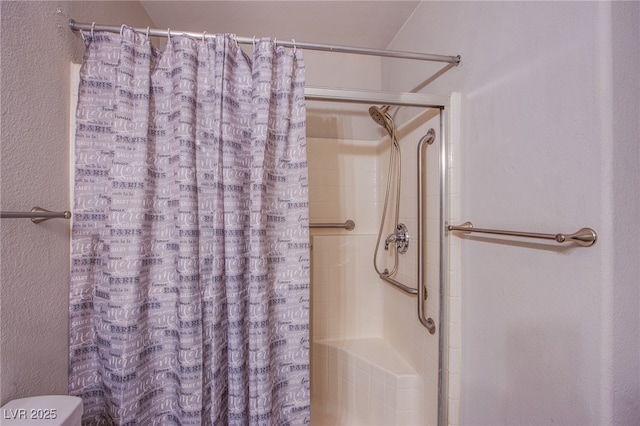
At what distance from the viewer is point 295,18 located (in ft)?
5.21

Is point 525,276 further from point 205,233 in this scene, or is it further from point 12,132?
point 12,132

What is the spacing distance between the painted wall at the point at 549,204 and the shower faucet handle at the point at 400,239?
43 cm

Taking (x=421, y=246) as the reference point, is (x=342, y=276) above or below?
below

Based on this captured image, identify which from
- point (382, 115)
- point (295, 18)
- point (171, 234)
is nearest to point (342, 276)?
point (382, 115)

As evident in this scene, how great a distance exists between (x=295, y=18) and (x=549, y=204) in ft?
5.20

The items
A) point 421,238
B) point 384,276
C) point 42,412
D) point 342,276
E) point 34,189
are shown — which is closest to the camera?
point 42,412

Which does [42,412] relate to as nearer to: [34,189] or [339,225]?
[34,189]

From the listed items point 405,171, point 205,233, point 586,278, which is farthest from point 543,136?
point 205,233

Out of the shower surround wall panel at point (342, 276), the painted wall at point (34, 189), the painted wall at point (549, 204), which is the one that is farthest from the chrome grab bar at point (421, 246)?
the painted wall at point (34, 189)

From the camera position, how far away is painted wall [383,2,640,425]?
63 centimetres

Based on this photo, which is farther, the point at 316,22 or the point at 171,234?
the point at 316,22

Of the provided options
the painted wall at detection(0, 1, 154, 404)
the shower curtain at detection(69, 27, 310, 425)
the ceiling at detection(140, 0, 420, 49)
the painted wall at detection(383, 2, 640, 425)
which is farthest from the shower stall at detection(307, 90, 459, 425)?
the painted wall at detection(0, 1, 154, 404)

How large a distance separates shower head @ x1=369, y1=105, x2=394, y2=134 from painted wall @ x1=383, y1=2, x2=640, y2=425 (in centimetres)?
45

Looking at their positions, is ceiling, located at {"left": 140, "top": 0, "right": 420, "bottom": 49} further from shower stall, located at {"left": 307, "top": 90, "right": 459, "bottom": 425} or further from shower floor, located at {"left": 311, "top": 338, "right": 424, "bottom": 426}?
shower floor, located at {"left": 311, "top": 338, "right": 424, "bottom": 426}
